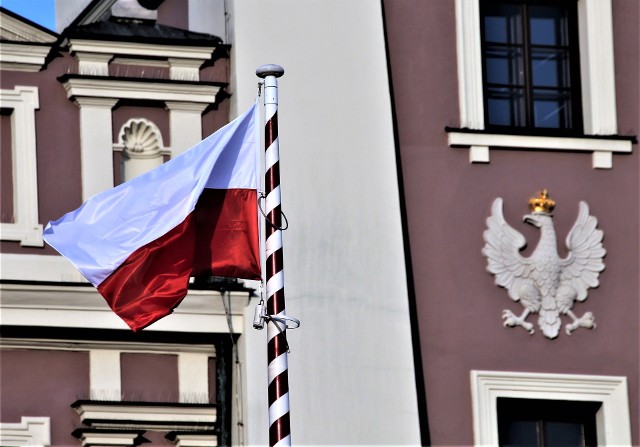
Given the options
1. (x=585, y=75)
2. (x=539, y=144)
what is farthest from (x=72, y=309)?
(x=585, y=75)

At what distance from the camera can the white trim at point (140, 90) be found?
64.3 ft

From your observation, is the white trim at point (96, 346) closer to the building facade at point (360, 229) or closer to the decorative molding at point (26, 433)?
the building facade at point (360, 229)

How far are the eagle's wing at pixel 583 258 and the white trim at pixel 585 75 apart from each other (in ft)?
1.97

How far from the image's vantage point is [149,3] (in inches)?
805

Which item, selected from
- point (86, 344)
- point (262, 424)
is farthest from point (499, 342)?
point (86, 344)

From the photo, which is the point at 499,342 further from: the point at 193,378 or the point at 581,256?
the point at 193,378

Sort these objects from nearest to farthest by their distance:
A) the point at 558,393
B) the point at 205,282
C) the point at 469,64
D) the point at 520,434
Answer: the point at 205,282 < the point at 558,393 < the point at 520,434 < the point at 469,64

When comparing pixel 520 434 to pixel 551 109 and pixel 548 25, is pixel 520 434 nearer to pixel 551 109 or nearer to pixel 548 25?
pixel 551 109

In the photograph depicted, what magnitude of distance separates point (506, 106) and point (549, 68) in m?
0.57

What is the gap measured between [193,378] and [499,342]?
2.59 meters

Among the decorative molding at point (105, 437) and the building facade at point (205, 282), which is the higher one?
the building facade at point (205, 282)

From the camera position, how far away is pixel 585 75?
67.5ft

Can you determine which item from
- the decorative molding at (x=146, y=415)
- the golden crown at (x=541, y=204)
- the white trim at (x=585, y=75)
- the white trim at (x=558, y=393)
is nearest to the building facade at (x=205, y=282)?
the decorative molding at (x=146, y=415)

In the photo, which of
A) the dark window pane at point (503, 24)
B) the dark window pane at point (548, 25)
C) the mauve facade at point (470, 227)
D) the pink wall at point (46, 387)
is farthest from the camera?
the dark window pane at point (548, 25)
